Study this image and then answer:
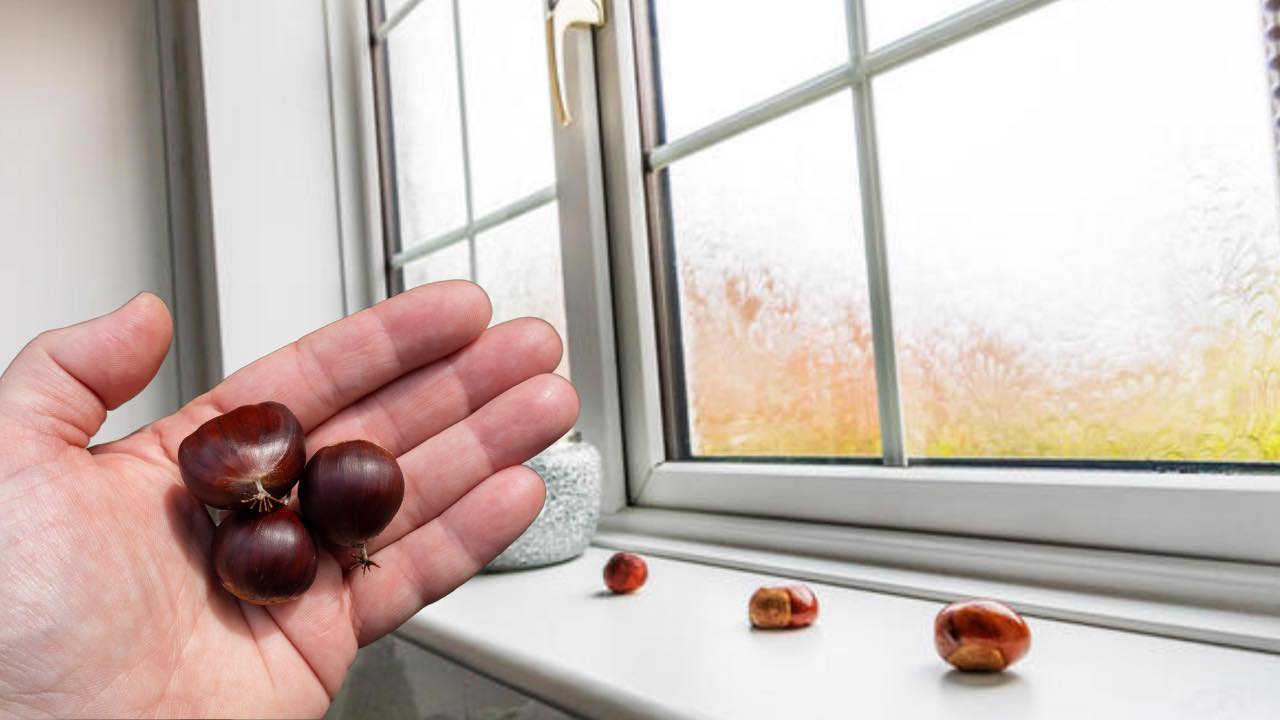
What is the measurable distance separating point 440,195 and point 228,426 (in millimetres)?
1011

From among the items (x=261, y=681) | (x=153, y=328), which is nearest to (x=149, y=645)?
(x=261, y=681)

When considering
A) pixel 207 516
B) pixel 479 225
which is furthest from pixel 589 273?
pixel 207 516

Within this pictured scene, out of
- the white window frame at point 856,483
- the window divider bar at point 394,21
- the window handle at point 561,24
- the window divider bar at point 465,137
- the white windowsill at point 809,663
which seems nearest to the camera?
the white windowsill at point 809,663

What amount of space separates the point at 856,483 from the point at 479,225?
2.57 feet

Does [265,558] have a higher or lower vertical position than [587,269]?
lower

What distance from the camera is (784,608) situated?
0.65m

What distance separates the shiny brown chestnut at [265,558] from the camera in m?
0.54

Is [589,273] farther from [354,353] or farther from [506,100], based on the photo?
[354,353]

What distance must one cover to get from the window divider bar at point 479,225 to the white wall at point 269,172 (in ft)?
0.55

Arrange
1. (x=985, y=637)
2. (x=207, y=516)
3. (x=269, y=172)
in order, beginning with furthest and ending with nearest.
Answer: (x=269, y=172)
(x=207, y=516)
(x=985, y=637)

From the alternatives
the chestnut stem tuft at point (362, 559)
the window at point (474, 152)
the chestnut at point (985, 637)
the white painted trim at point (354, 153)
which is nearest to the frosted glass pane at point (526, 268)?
the window at point (474, 152)

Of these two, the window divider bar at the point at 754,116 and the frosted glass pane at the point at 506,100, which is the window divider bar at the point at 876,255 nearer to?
the window divider bar at the point at 754,116

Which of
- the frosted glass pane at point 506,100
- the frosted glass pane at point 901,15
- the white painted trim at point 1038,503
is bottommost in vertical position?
the white painted trim at point 1038,503

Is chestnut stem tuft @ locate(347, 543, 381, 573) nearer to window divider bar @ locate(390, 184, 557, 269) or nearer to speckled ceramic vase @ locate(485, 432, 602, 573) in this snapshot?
speckled ceramic vase @ locate(485, 432, 602, 573)
